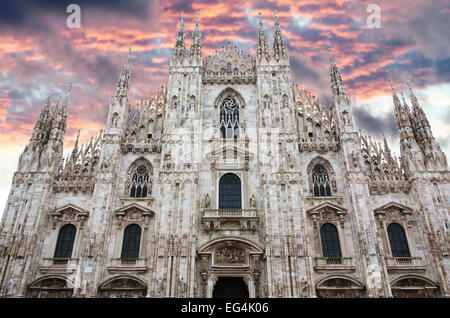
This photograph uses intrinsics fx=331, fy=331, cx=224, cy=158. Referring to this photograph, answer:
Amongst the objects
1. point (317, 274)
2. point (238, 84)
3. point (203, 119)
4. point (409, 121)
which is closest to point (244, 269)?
point (317, 274)

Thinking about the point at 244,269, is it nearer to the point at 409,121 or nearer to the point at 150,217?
the point at 150,217

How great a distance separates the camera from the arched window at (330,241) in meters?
23.2

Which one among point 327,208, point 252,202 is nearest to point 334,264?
point 327,208

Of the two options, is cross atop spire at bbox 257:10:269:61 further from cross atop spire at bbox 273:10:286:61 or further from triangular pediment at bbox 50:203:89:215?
triangular pediment at bbox 50:203:89:215

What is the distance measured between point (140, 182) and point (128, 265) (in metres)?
6.45

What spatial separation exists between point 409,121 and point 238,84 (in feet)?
48.1

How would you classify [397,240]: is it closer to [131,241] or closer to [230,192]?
[230,192]

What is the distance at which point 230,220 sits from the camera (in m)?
23.5

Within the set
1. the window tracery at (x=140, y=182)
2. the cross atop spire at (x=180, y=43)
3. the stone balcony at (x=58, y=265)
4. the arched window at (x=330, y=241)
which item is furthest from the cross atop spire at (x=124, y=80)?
the arched window at (x=330, y=241)

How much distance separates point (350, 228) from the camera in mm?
23688

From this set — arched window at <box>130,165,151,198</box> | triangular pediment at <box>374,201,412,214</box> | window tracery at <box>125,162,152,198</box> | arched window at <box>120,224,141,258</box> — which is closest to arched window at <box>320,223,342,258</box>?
triangular pediment at <box>374,201,412,214</box>

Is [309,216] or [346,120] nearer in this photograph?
[309,216]

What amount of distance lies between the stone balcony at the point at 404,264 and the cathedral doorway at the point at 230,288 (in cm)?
996

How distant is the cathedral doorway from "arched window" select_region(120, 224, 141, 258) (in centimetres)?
609
